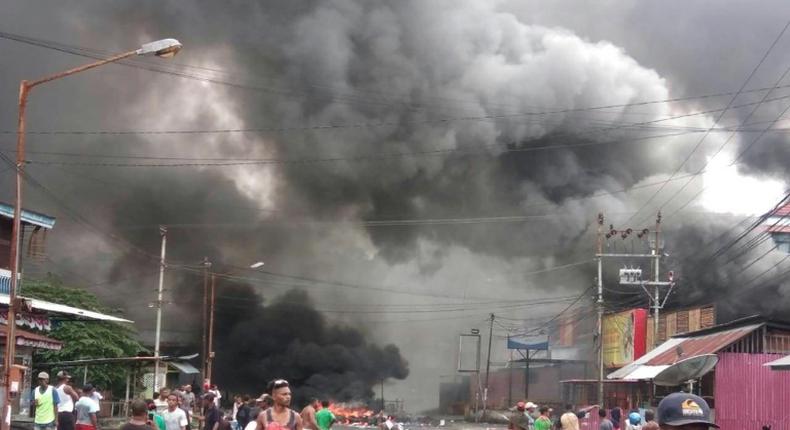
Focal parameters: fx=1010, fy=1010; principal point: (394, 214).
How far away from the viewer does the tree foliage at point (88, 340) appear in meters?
38.8

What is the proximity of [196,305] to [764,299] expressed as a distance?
90.8ft

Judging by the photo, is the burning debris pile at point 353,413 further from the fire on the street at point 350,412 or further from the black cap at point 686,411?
the black cap at point 686,411

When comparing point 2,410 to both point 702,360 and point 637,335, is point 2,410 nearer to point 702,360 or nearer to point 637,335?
point 702,360

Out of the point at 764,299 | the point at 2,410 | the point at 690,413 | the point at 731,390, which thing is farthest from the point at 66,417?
the point at 764,299

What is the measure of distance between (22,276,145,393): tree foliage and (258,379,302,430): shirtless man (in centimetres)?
3131

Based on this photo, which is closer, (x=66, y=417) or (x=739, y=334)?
(x=66, y=417)

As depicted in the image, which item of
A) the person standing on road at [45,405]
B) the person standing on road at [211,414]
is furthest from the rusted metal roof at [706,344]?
the person standing on road at [45,405]

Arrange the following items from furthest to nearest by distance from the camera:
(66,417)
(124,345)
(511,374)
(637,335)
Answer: (511,374), (637,335), (124,345), (66,417)

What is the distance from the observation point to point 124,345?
1651 inches

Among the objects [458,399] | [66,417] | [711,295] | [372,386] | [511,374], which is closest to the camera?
[66,417]

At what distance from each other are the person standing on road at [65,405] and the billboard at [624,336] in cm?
3403

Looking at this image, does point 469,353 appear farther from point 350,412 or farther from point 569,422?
point 569,422

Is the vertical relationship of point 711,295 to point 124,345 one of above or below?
above

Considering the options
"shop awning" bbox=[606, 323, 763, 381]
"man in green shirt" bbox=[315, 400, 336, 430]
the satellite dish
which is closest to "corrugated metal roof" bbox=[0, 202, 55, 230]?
"man in green shirt" bbox=[315, 400, 336, 430]
